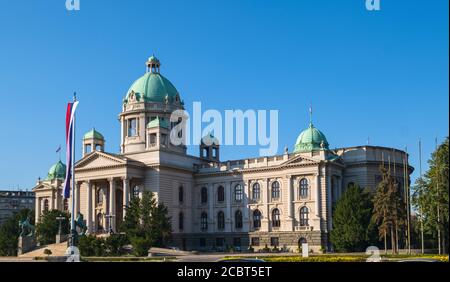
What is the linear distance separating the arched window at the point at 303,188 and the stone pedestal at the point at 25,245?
131 ft

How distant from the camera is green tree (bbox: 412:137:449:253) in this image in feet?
211

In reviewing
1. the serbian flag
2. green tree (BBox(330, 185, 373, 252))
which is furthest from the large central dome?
the serbian flag

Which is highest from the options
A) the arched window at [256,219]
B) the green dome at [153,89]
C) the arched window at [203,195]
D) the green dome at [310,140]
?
the green dome at [153,89]

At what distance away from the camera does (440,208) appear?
66.2 m

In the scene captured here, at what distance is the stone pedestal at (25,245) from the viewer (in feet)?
295

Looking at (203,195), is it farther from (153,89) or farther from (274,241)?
(153,89)

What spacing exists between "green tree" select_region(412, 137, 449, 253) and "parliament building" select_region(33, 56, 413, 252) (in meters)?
17.1

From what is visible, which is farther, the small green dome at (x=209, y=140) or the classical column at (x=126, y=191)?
the small green dome at (x=209, y=140)

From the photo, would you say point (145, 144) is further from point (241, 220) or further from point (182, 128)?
point (241, 220)

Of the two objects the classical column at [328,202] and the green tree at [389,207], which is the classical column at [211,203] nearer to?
the classical column at [328,202]

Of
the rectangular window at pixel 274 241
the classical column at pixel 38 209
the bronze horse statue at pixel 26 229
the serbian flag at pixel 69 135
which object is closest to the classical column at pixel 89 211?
the bronze horse statue at pixel 26 229
